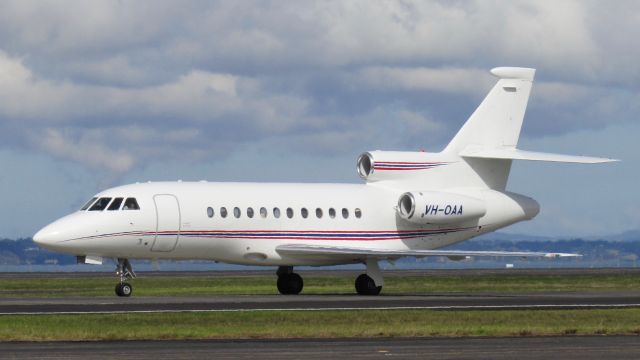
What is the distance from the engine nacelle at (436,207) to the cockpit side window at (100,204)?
11.5 m

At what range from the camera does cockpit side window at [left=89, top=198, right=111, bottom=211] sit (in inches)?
1727

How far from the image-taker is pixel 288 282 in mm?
48719

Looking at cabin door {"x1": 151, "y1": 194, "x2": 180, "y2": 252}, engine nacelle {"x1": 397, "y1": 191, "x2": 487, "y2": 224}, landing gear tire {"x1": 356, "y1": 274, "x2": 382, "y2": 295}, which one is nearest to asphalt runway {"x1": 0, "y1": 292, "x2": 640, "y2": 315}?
cabin door {"x1": 151, "y1": 194, "x2": 180, "y2": 252}

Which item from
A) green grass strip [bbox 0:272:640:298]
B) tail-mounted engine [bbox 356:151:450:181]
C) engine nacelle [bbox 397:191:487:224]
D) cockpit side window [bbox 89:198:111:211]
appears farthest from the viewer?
green grass strip [bbox 0:272:640:298]

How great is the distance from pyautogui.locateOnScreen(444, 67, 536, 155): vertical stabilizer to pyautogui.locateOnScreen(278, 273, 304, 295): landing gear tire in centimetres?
808

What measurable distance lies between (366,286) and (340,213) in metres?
3.15

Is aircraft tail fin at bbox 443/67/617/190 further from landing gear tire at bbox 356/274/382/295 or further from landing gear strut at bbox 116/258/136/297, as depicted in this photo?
landing gear strut at bbox 116/258/136/297

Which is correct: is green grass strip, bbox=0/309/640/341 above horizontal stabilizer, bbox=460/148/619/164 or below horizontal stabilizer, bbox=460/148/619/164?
below

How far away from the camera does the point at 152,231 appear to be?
44.1 meters

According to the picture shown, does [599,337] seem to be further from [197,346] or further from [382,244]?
[382,244]

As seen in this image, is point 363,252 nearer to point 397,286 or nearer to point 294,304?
point 294,304

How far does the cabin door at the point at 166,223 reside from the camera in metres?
44.2

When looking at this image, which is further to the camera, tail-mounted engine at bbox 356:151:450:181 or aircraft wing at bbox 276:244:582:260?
tail-mounted engine at bbox 356:151:450:181

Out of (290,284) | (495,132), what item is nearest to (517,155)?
(495,132)
